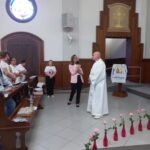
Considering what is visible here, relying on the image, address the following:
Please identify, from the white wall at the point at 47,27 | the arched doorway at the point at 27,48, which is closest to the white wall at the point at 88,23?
the white wall at the point at 47,27

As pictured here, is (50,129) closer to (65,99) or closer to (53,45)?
(65,99)

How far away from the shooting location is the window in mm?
8421

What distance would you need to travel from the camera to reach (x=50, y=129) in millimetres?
4336

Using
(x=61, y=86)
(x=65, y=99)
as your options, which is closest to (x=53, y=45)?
(x=61, y=86)

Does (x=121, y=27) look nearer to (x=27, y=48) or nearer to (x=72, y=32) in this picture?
(x=72, y=32)

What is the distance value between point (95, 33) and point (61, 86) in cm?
256

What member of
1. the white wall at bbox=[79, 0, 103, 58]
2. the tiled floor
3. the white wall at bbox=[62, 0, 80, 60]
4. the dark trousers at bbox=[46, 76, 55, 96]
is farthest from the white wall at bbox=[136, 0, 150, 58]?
the dark trousers at bbox=[46, 76, 55, 96]

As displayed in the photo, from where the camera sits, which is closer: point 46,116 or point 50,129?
point 50,129

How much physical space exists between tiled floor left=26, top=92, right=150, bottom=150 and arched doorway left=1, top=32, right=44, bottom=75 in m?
2.16

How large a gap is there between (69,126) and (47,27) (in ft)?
16.8

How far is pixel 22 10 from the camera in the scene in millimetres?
8547

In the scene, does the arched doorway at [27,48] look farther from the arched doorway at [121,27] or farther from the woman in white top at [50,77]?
the arched doorway at [121,27]

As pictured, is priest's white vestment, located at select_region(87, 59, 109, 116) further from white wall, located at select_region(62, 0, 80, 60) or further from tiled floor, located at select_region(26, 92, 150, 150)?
white wall, located at select_region(62, 0, 80, 60)

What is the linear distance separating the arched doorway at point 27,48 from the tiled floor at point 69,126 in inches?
85.0
